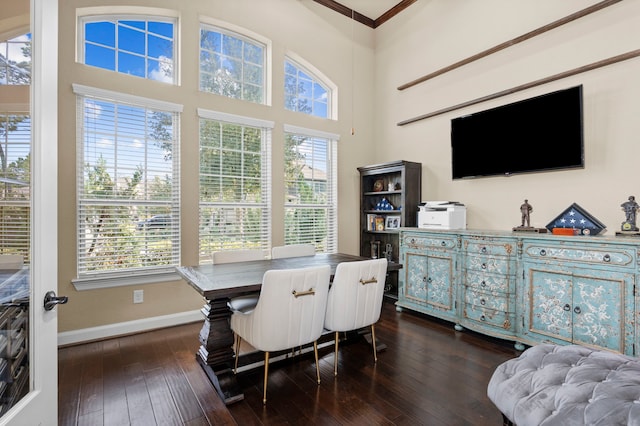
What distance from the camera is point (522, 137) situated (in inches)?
134

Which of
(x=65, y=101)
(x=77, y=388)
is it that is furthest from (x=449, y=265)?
(x=65, y=101)

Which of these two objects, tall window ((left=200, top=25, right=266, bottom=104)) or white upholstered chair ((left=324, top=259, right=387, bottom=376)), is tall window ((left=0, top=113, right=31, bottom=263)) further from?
tall window ((left=200, top=25, right=266, bottom=104))

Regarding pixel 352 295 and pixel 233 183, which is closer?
pixel 352 295

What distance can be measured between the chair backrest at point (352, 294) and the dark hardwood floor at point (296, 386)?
409mm

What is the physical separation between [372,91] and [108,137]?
3.92m

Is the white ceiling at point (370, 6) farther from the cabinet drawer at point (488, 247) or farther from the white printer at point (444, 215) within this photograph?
the cabinet drawer at point (488, 247)

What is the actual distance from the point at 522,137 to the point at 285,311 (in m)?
3.07

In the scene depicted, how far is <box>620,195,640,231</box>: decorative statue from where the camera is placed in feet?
8.60

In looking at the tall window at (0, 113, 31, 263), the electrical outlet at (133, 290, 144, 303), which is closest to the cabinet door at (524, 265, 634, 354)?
the tall window at (0, 113, 31, 263)

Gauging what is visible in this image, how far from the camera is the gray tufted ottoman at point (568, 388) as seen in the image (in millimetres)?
1210

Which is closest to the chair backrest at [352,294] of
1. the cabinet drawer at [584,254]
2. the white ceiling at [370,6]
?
the cabinet drawer at [584,254]

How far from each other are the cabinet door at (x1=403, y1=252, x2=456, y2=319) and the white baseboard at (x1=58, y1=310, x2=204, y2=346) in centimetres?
256

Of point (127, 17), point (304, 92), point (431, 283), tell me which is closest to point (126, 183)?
point (127, 17)

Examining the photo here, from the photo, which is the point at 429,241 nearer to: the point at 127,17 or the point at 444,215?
the point at 444,215
